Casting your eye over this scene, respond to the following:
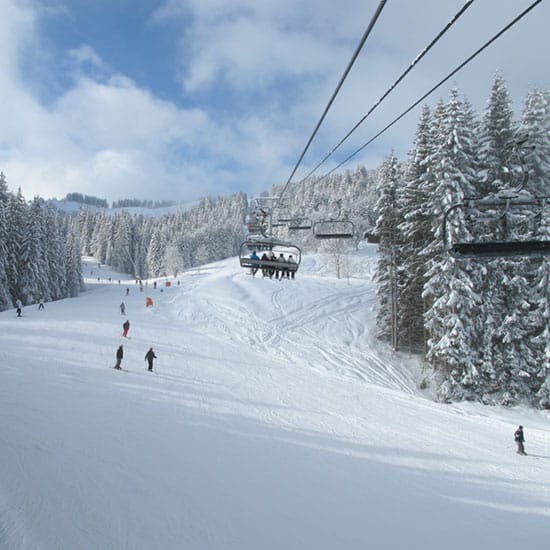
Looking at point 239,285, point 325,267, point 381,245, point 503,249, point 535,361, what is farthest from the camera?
point 325,267

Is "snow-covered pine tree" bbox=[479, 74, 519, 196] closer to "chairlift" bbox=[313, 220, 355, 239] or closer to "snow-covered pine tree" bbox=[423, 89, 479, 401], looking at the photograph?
"snow-covered pine tree" bbox=[423, 89, 479, 401]

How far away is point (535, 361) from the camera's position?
66.1 feet

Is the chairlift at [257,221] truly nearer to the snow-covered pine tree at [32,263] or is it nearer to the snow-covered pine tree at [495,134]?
the snow-covered pine tree at [495,134]

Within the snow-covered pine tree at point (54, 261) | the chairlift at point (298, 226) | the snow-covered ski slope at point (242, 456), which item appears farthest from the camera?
the snow-covered pine tree at point (54, 261)

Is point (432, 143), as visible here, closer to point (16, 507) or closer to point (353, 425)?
point (353, 425)

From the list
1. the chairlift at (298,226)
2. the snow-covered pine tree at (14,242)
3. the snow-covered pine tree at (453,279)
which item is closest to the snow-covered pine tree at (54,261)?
the snow-covered pine tree at (14,242)

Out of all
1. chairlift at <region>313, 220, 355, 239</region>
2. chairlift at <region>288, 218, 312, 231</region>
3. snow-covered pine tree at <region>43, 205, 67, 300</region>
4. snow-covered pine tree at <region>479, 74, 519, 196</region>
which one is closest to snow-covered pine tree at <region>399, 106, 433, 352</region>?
snow-covered pine tree at <region>479, 74, 519, 196</region>

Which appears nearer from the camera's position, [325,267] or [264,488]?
[264,488]

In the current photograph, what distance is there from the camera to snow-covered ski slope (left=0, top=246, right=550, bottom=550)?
7273mm

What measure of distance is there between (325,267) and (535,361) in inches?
2083

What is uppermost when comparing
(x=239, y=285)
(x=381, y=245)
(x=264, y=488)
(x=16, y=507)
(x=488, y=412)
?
(x=381, y=245)

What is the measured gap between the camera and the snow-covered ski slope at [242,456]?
7273mm

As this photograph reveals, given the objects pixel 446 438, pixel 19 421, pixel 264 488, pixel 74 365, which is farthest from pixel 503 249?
pixel 74 365

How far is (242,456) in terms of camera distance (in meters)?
10.5
